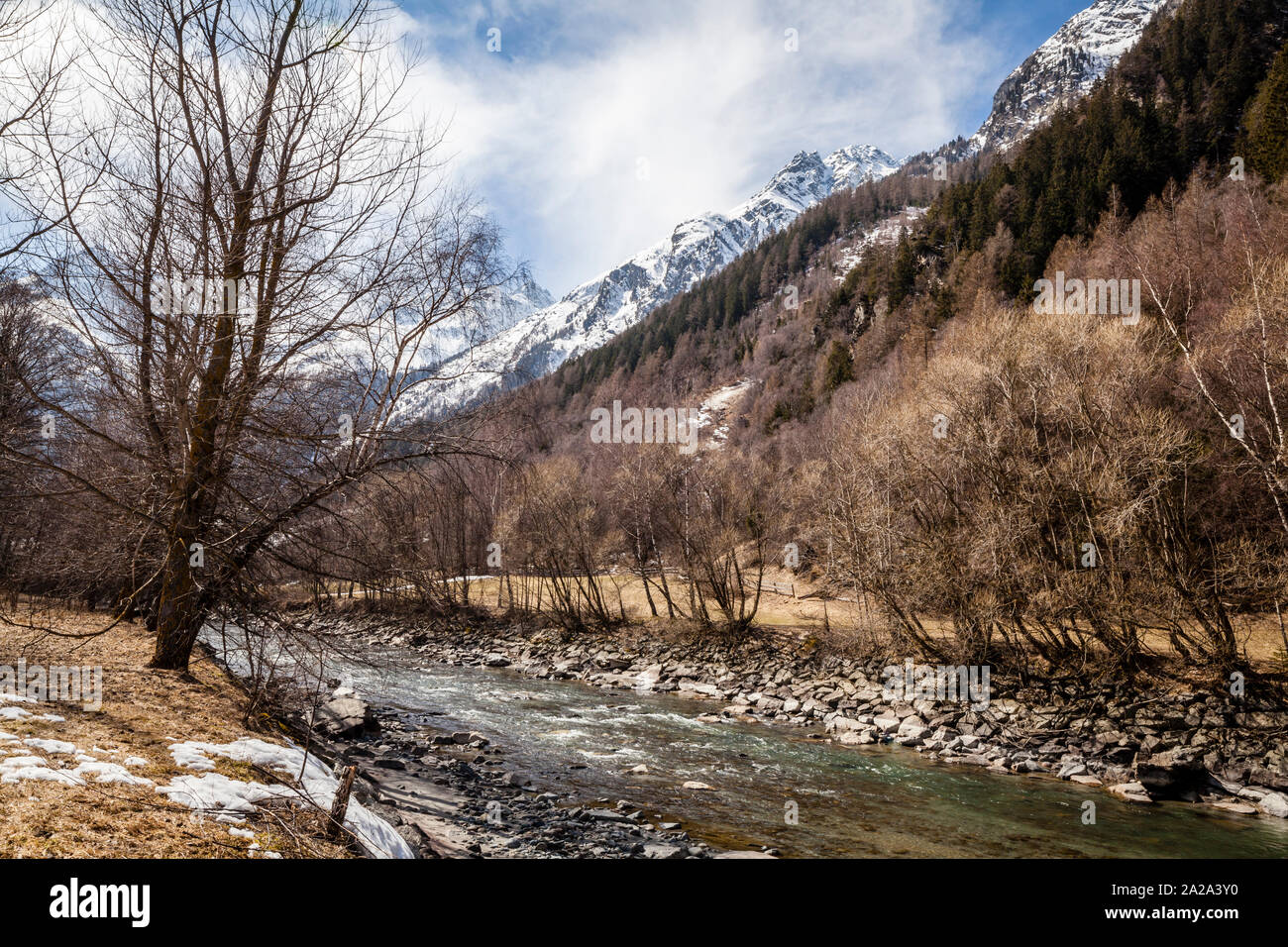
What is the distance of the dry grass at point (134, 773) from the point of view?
3986 mm

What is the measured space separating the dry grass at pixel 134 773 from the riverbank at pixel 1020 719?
7.17 feet

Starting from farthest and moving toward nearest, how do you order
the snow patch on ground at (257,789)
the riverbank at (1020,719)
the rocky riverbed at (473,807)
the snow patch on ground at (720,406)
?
the snow patch on ground at (720,406), the riverbank at (1020,719), the rocky riverbed at (473,807), the snow patch on ground at (257,789)

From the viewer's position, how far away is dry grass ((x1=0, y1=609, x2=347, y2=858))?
3.99 m

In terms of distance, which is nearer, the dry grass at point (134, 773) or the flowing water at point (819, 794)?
the dry grass at point (134, 773)

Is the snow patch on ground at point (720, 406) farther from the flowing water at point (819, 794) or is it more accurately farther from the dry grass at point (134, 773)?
the dry grass at point (134, 773)

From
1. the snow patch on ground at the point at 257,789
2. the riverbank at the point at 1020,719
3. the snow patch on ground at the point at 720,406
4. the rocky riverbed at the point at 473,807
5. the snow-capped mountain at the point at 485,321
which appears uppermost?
the snow patch on ground at the point at 720,406

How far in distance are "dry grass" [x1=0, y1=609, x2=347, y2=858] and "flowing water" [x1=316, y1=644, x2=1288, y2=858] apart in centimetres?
215

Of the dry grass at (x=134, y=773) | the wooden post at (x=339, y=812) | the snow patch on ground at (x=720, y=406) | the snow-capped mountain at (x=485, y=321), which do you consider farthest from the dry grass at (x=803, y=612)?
the snow patch on ground at (x=720, y=406)

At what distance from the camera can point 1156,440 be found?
15.5 metres

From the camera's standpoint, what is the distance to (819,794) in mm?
11891

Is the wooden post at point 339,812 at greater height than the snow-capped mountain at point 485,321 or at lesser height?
lesser

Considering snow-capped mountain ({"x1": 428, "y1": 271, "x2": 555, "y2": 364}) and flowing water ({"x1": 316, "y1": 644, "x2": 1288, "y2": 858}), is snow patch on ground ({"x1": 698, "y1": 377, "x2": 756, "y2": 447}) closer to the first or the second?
flowing water ({"x1": 316, "y1": 644, "x2": 1288, "y2": 858})

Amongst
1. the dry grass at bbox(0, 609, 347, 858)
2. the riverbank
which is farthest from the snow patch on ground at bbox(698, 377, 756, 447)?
the dry grass at bbox(0, 609, 347, 858)
